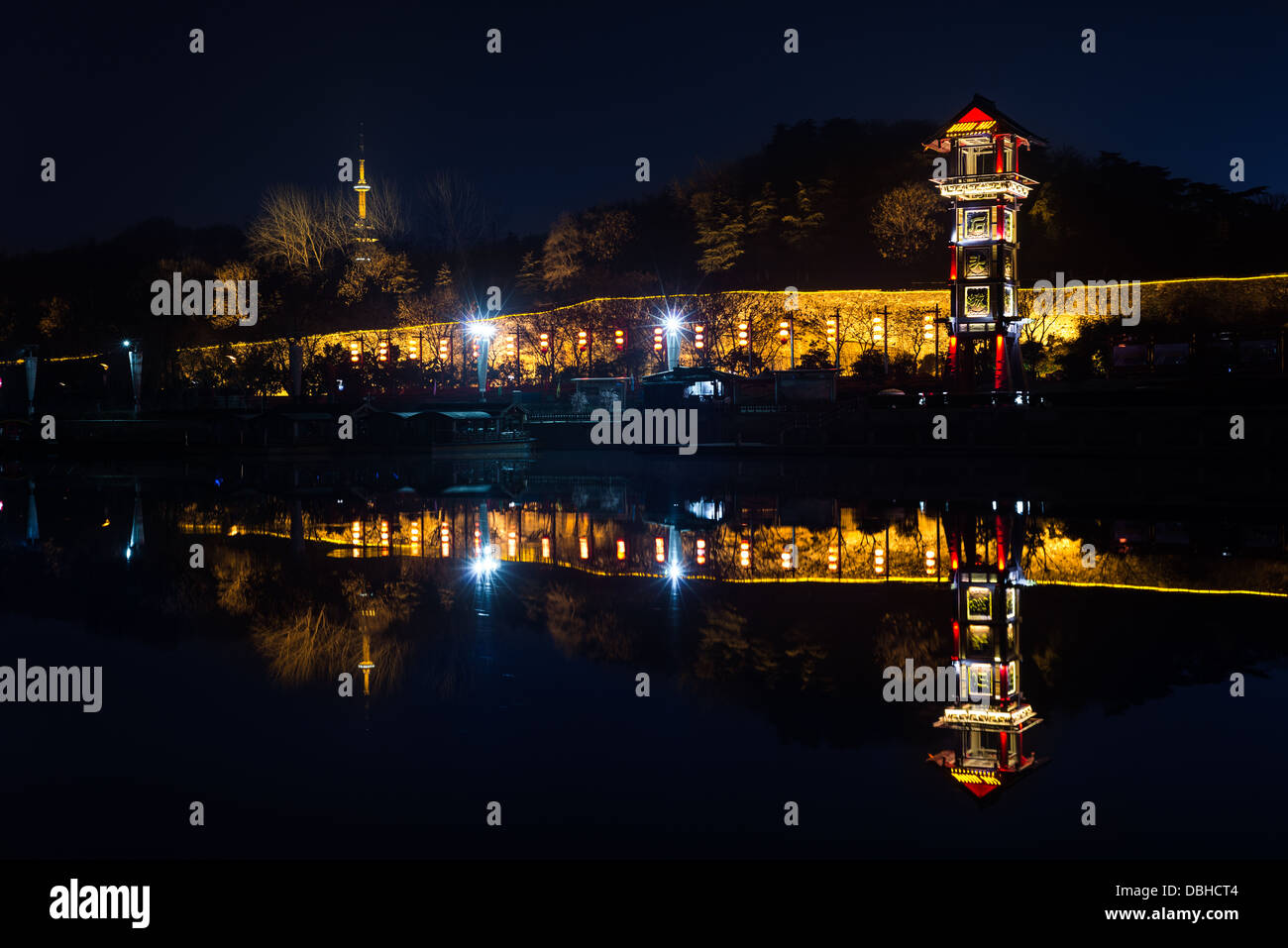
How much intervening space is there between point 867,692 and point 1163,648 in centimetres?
285

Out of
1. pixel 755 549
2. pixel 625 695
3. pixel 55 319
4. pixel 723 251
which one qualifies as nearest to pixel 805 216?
pixel 723 251

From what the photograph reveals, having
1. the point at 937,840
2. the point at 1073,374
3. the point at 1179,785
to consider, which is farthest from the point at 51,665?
the point at 1073,374

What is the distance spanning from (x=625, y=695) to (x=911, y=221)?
2473 inches

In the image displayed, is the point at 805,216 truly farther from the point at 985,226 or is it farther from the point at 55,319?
→ the point at 55,319

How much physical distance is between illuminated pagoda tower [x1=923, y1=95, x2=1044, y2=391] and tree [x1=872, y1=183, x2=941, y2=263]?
78.4 feet

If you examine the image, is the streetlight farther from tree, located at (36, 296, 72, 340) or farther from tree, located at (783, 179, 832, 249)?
tree, located at (36, 296, 72, 340)

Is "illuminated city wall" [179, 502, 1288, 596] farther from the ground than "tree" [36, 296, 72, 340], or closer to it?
closer to it

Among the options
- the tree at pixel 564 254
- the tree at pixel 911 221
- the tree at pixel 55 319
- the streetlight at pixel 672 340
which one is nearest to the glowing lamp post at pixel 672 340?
the streetlight at pixel 672 340

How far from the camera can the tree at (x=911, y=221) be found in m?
66.6

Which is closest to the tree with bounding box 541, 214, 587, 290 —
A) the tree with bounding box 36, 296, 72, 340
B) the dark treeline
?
the dark treeline

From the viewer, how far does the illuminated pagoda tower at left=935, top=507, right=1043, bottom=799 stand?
20.4ft

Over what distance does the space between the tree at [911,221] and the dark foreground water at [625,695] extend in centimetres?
5178

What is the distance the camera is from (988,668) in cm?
838
